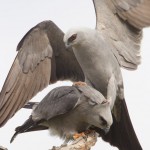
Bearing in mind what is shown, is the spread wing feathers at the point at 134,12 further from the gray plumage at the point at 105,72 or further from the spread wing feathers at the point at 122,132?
the spread wing feathers at the point at 122,132

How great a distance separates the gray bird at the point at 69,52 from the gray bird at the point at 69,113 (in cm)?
103

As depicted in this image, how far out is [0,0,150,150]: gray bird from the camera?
9.32 m

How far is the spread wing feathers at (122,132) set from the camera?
9.03 meters

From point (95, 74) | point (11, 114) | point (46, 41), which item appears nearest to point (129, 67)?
point (95, 74)

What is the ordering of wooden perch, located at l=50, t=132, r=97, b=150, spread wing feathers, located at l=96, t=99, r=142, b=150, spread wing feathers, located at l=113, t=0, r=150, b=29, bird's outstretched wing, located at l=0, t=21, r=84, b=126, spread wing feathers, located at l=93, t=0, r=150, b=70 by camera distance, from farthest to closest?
spread wing feathers, located at l=113, t=0, r=150, b=29 < spread wing feathers, located at l=93, t=0, r=150, b=70 < bird's outstretched wing, located at l=0, t=21, r=84, b=126 < spread wing feathers, located at l=96, t=99, r=142, b=150 < wooden perch, located at l=50, t=132, r=97, b=150

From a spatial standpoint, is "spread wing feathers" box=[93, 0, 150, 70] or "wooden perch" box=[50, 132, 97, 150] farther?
"spread wing feathers" box=[93, 0, 150, 70]

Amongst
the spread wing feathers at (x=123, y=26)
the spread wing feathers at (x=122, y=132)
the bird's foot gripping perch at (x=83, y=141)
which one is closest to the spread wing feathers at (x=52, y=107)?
the bird's foot gripping perch at (x=83, y=141)

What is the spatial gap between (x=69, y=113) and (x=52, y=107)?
0.71 ft

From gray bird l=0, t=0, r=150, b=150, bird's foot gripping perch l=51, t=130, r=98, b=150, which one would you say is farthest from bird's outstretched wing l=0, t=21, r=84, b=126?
bird's foot gripping perch l=51, t=130, r=98, b=150

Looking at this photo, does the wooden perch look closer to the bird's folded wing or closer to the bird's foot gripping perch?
the bird's foot gripping perch

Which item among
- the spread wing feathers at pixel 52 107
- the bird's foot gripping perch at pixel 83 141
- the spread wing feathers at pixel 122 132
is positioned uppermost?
the spread wing feathers at pixel 52 107

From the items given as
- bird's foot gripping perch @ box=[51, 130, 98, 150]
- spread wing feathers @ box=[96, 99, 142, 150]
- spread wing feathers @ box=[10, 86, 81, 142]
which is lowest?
spread wing feathers @ box=[96, 99, 142, 150]

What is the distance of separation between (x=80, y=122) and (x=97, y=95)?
0.39m

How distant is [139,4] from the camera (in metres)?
10.2
